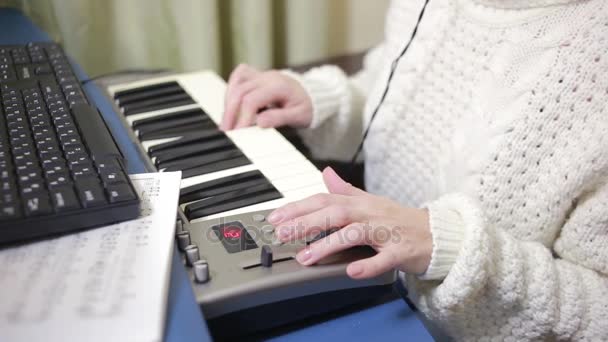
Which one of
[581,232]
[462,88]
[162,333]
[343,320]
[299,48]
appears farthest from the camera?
[299,48]

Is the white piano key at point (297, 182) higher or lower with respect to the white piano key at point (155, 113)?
lower

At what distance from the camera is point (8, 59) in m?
0.81

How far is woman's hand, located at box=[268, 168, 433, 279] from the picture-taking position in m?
0.49

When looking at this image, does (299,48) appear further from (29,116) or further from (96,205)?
(96,205)

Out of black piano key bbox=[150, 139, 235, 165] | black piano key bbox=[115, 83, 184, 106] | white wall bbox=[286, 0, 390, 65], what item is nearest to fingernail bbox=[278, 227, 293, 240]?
black piano key bbox=[150, 139, 235, 165]

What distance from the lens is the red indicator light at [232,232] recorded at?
1.71ft

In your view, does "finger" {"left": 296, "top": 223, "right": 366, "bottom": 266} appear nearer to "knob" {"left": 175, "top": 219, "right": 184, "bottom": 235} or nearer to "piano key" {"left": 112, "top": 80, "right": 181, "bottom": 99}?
"knob" {"left": 175, "top": 219, "right": 184, "bottom": 235}

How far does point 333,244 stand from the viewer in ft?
1.62

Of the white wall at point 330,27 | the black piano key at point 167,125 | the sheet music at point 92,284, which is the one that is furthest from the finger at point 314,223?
the white wall at point 330,27

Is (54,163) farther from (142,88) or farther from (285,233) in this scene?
(142,88)

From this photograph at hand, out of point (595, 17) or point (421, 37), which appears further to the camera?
point (421, 37)

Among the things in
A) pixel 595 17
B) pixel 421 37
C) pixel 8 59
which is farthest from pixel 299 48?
pixel 595 17

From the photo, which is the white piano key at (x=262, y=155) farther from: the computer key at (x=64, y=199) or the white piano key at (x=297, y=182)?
the computer key at (x=64, y=199)

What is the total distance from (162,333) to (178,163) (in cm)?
32
